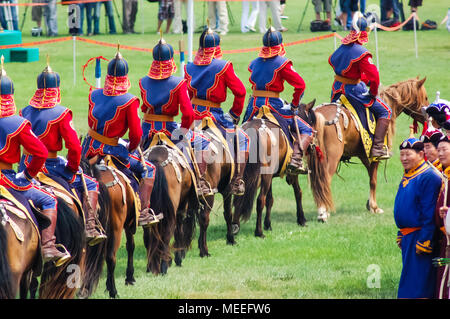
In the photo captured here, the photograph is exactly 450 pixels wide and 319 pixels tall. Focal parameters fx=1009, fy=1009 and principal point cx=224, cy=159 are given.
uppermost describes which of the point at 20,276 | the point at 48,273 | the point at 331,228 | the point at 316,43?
the point at 20,276

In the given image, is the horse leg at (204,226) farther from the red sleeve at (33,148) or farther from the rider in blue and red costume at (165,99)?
the red sleeve at (33,148)

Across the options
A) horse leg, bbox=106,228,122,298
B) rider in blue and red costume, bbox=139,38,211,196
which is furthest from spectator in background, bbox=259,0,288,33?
horse leg, bbox=106,228,122,298

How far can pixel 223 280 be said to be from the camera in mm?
10469

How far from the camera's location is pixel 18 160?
8625 mm

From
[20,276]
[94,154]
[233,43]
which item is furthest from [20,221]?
[233,43]

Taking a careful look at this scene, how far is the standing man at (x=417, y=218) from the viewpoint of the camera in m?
8.13

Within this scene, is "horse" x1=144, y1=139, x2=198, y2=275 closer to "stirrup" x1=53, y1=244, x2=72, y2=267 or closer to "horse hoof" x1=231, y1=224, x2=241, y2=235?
"horse hoof" x1=231, y1=224, x2=241, y2=235

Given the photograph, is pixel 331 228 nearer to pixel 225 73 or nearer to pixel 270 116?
pixel 270 116

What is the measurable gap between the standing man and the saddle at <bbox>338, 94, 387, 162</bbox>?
5321 millimetres

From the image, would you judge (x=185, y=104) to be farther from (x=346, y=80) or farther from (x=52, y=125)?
(x=346, y=80)

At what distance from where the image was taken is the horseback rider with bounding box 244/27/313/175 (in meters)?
12.8

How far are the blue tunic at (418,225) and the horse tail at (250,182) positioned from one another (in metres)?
4.23

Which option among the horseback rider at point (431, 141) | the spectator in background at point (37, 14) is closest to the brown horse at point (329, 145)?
the horseback rider at point (431, 141)

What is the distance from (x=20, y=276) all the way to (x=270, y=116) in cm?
540
